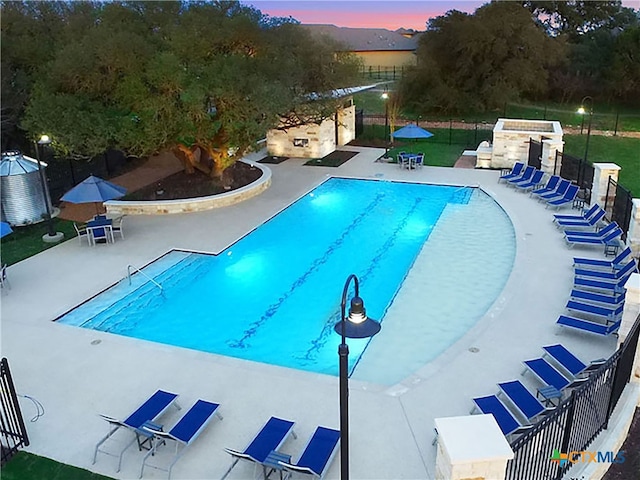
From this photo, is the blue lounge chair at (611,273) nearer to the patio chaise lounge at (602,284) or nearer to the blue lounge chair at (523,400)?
the patio chaise lounge at (602,284)

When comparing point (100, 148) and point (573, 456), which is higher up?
point (100, 148)

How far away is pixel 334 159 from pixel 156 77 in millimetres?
10695

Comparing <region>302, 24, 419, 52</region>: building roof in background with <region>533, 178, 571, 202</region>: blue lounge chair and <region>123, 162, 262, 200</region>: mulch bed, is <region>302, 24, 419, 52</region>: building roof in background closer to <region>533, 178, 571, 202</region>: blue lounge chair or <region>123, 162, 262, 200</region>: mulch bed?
<region>123, 162, 262, 200</region>: mulch bed

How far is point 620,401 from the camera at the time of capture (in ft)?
Result: 24.2

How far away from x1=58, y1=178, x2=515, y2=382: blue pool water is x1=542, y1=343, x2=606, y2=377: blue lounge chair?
81.8 inches

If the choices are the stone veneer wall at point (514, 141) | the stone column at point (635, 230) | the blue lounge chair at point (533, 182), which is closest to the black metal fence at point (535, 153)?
the stone veneer wall at point (514, 141)

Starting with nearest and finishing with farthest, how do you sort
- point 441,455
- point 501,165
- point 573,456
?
point 441,455 < point 573,456 < point 501,165

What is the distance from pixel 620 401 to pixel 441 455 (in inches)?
143

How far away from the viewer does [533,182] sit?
18.9 m

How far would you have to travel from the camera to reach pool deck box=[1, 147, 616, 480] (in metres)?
7.29

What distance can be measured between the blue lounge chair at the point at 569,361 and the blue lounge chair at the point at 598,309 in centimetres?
135

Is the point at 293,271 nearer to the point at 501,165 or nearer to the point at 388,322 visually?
the point at 388,322

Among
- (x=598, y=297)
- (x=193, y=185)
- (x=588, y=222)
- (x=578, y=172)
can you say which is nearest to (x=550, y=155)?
(x=578, y=172)

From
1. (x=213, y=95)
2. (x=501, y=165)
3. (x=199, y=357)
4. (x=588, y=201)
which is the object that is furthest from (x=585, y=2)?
(x=199, y=357)
